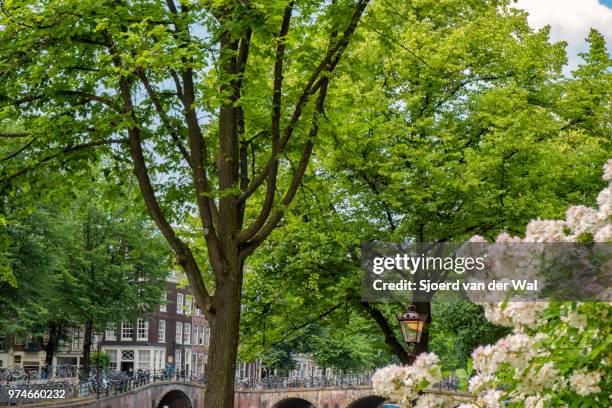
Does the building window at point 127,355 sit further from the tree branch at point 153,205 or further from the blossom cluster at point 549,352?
the blossom cluster at point 549,352

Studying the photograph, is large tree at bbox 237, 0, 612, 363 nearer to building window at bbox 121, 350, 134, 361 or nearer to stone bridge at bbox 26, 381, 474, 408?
stone bridge at bbox 26, 381, 474, 408

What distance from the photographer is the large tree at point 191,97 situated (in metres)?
9.11

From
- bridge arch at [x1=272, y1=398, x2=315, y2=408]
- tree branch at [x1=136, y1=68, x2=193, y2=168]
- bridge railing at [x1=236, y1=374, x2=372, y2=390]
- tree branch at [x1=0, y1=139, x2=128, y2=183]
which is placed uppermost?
tree branch at [x1=136, y1=68, x2=193, y2=168]

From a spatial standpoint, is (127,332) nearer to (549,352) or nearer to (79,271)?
(79,271)

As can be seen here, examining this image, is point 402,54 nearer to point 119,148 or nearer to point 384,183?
point 384,183

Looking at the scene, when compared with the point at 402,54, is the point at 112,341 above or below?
below

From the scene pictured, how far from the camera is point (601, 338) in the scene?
4.26m

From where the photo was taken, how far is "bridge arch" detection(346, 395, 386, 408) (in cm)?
5497

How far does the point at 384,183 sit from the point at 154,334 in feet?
150

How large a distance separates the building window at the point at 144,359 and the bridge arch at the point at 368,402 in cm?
1592

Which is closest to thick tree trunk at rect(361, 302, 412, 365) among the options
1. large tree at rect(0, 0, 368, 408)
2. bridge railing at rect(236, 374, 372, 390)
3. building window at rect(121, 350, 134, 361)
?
large tree at rect(0, 0, 368, 408)

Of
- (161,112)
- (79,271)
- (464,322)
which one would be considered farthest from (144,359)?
(161,112)

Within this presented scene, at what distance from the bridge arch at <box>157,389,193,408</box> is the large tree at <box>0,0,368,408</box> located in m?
42.4

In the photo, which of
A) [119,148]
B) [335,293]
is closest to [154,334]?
[335,293]
